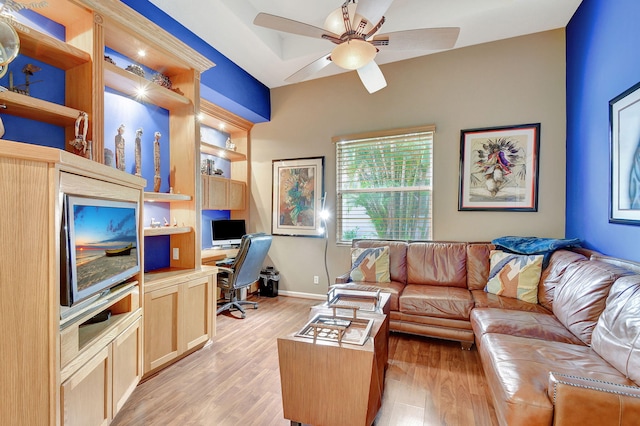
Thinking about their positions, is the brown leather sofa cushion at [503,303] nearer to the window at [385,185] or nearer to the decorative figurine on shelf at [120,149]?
the window at [385,185]

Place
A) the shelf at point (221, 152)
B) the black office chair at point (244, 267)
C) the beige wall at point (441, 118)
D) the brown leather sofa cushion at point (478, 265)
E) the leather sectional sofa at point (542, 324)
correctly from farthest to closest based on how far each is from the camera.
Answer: the shelf at point (221, 152) < the black office chair at point (244, 267) < the beige wall at point (441, 118) < the brown leather sofa cushion at point (478, 265) < the leather sectional sofa at point (542, 324)

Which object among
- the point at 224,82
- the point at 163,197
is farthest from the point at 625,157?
the point at 224,82

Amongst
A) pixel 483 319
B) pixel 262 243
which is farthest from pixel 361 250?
pixel 483 319

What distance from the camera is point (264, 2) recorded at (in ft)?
9.97

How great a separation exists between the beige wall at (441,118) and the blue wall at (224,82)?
0.31 metres

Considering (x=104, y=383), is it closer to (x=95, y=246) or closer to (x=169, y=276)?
(x=95, y=246)

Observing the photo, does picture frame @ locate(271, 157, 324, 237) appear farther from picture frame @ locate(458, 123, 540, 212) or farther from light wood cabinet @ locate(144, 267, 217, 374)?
picture frame @ locate(458, 123, 540, 212)

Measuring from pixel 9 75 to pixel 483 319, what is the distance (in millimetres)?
3606

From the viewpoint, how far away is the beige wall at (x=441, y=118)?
311 centimetres

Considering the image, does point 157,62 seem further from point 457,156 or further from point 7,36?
point 457,156

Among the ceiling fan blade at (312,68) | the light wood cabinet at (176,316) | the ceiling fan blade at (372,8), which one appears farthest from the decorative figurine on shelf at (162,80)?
the ceiling fan blade at (372,8)

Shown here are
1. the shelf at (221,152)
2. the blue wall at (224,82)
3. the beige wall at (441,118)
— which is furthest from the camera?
the shelf at (221,152)

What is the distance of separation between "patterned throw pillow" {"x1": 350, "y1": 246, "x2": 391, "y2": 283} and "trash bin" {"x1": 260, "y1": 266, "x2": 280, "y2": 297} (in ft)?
4.92

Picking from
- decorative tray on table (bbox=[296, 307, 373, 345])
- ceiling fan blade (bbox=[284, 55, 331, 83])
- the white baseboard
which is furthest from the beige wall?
decorative tray on table (bbox=[296, 307, 373, 345])
